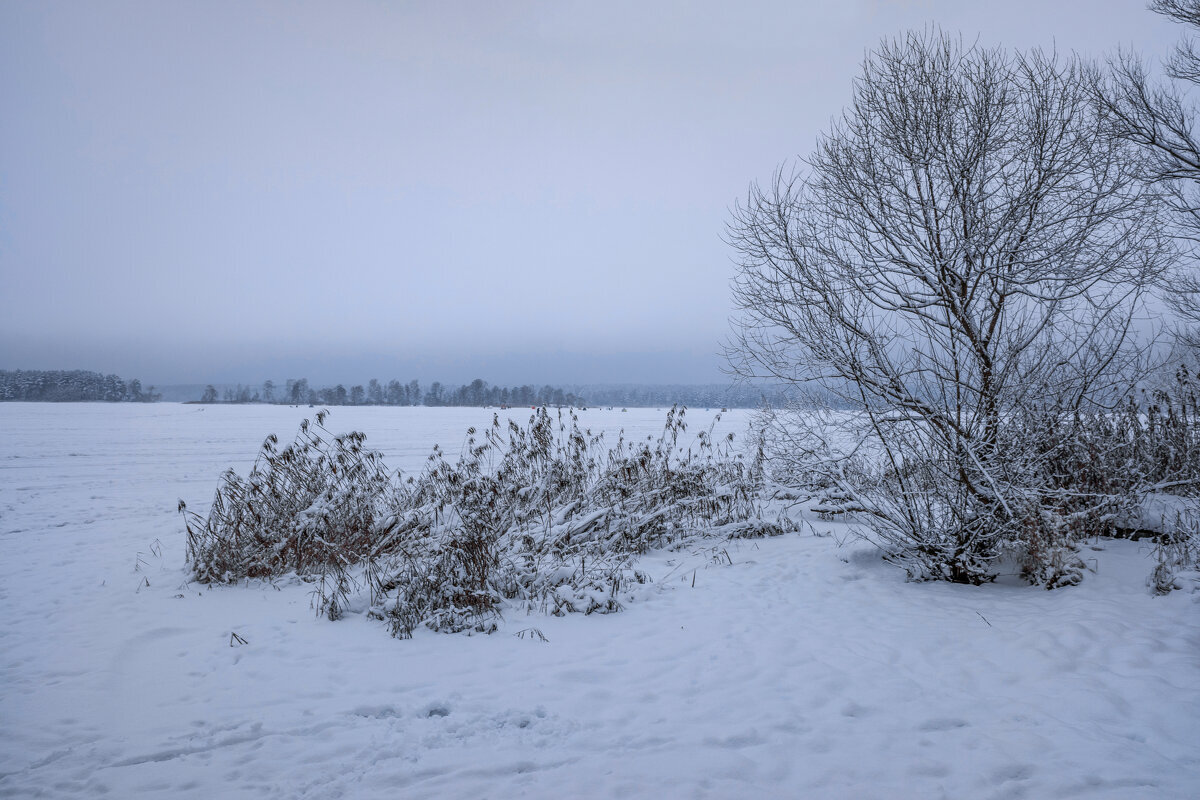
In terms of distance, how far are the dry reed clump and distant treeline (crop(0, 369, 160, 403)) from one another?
318ft

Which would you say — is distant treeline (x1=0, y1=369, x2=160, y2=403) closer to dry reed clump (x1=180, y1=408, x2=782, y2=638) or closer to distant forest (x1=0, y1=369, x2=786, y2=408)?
distant forest (x1=0, y1=369, x2=786, y2=408)

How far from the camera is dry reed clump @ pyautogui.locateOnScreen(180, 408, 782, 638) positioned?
18.0 ft

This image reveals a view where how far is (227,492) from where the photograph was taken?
6.85 metres

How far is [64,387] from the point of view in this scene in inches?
3300

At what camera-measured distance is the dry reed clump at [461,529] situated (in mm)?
5473

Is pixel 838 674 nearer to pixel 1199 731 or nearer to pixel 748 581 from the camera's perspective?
pixel 1199 731

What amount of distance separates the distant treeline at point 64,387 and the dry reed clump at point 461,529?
9691 cm

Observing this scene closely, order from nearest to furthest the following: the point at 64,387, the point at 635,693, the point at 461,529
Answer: the point at 635,693 → the point at 461,529 → the point at 64,387

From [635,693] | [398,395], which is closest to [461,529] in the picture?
[635,693]

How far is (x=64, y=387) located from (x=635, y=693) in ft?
376

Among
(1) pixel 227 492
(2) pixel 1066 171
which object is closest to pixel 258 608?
(1) pixel 227 492

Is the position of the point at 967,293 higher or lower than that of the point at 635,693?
higher

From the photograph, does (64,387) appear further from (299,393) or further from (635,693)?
(635,693)

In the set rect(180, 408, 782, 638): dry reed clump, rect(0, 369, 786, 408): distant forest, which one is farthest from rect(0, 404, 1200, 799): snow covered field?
rect(0, 369, 786, 408): distant forest
